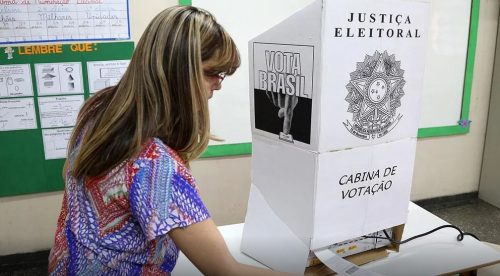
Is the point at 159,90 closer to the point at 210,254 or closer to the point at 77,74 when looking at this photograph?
the point at 210,254

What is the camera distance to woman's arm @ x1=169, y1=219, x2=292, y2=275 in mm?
796

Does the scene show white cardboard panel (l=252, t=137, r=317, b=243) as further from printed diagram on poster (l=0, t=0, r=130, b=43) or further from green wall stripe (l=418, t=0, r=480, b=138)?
green wall stripe (l=418, t=0, r=480, b=138)

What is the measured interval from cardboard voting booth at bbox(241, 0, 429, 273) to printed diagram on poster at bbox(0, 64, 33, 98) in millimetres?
1337

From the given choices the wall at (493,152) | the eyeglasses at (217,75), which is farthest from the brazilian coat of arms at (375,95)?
the wall at (493,152)

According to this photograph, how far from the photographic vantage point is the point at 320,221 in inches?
41.3

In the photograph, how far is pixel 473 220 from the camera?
284 centimetres

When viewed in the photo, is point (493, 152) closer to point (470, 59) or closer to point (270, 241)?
point (470, 59)

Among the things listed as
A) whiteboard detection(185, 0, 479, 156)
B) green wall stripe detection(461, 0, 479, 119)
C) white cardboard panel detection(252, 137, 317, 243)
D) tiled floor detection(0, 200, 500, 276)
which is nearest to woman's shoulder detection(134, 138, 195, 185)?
white cardboard panel detection(252, 137, 317, 243)

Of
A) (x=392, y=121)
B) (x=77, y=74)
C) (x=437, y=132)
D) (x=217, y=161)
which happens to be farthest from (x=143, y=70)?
(x=437, y=132)

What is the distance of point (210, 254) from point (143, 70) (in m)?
0.37

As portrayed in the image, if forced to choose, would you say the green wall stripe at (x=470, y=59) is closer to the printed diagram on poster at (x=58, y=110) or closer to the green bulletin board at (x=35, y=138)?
the green bulletin board at (x=35, y=138)

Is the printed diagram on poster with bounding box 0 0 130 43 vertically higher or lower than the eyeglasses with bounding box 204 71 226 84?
higher

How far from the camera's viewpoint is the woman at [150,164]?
0.78 m

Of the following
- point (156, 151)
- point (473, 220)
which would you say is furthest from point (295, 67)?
point (473, 220)
